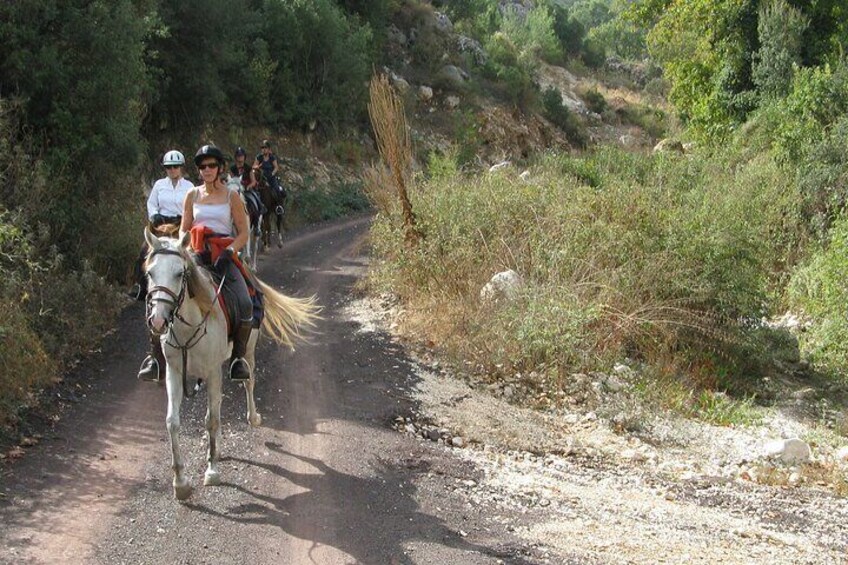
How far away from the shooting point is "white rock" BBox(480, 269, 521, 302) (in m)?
11.6

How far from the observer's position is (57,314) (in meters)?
10.4

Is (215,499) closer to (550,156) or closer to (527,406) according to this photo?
(527,406)

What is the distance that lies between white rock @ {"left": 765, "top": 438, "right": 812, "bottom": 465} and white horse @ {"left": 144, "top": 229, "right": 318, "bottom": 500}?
6.55 metres

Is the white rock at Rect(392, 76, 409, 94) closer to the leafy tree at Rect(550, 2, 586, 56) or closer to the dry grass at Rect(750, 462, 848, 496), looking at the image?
the dry grass at Rect(750, 462, 848, 496)

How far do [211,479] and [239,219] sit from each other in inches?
96.6

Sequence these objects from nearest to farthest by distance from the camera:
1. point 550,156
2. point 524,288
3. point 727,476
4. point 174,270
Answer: point 174,270
point 727,476
point 524,288
point 550,156

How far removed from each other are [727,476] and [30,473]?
288 inches

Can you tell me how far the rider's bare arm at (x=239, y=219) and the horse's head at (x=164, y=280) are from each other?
105 centimetres

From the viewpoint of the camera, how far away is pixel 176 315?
6418 mm

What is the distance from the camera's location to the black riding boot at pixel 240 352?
7.44 meters

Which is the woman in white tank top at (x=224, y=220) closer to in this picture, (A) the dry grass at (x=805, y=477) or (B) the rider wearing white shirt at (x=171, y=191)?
(B) the rider wearing white shirt at (x=171, y=191)

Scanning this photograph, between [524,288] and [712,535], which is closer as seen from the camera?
[712,535]

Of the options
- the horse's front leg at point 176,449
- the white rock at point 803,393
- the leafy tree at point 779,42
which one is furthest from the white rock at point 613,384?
the leafy tree at point 779,42

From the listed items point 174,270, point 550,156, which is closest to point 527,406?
point 174,270
